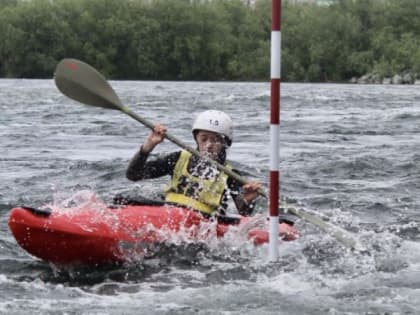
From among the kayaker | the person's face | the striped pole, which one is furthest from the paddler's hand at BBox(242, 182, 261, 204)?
the striped pole

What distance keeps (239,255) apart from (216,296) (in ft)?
3.16

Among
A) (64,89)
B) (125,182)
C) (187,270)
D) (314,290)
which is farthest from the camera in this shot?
(125,182)

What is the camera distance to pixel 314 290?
5090 mm

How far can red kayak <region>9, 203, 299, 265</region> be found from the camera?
5367 mm

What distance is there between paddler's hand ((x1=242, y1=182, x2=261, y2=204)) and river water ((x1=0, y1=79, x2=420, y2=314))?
33cm

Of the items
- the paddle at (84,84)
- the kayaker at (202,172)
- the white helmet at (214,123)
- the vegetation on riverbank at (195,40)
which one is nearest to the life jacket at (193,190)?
the kayaker at (202,172)

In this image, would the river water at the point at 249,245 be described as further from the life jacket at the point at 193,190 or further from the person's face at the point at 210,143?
the person's face at the point at 210,143

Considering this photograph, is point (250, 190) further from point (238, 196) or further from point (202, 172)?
point (202, 172)

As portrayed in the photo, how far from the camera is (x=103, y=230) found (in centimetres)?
550

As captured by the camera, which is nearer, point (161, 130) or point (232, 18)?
point (161, 130)

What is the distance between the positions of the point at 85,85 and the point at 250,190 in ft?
4.50

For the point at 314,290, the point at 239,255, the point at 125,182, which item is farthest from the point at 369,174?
the point at 314,290

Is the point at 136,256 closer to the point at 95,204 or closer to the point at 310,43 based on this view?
the point at 95,204

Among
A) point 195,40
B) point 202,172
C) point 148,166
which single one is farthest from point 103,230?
point 195,40
